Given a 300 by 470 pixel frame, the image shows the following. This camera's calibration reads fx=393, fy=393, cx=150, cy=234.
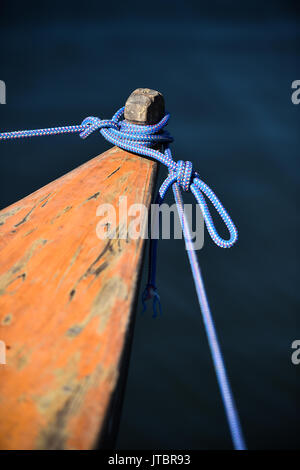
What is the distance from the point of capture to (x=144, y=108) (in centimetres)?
83

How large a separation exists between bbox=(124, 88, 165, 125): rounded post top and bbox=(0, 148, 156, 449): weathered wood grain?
14 centimetres

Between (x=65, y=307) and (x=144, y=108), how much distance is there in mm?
493

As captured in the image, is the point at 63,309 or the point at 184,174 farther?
the point at 184,174

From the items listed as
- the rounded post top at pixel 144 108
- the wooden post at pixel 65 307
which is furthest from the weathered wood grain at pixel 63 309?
the rounded post top at pixel 144 108

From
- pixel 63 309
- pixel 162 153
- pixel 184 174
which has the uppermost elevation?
pixel 162 153

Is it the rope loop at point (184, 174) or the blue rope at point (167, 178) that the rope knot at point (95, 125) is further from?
the rope loop at point (184, 174)

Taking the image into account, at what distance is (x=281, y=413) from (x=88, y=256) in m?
0.71

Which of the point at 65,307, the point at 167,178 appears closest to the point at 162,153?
the point at 167,178

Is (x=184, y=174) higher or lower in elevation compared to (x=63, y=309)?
higher

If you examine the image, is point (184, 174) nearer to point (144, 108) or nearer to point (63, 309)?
point (144, 108)

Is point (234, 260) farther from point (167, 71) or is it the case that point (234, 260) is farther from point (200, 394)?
point (167, 71)

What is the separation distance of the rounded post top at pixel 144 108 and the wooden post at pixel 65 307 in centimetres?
12

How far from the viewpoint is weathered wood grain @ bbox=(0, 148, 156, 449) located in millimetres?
396

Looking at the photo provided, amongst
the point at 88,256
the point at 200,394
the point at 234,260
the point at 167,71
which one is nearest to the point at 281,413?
the point at 200,394
